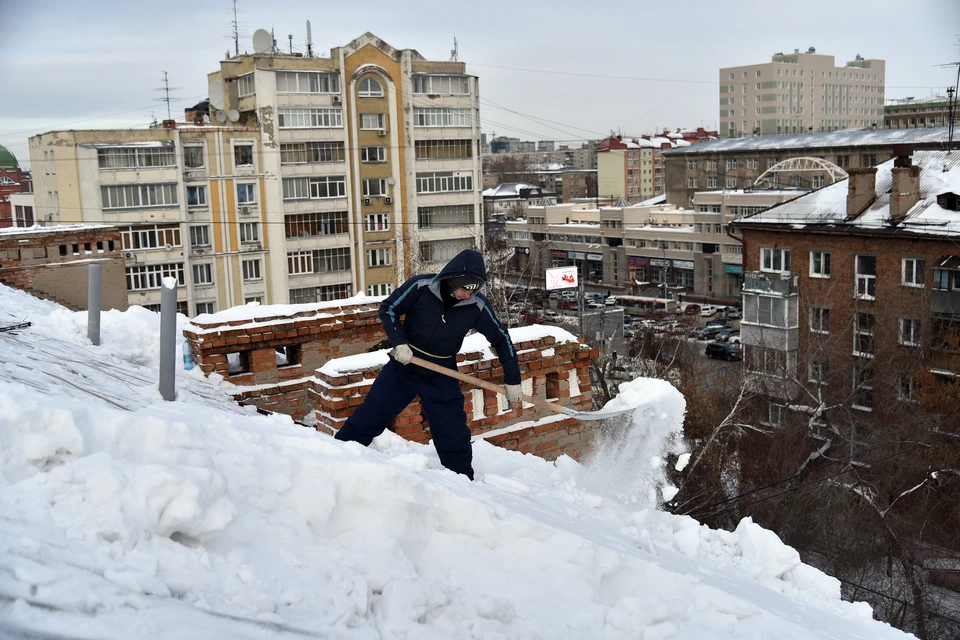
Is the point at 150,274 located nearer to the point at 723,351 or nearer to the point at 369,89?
the point at 369,89

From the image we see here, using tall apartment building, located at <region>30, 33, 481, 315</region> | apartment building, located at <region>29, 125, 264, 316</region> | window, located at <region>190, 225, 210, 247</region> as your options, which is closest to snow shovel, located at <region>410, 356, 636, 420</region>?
tall apartment building, located at <region>30, 33, 481, 315</region>

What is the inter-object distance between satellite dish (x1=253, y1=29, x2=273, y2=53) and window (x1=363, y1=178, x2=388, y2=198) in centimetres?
599

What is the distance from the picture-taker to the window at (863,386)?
2044 centimetres

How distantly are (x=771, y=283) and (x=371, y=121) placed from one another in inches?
665

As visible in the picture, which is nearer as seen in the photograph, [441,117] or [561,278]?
[561,278]

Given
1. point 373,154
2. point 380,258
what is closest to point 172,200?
point 373,154

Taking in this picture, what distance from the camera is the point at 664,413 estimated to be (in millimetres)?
6586

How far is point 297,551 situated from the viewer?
2998mm

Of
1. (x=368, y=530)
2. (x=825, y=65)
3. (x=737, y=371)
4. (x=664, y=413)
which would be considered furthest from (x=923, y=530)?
(x=825, y=65)

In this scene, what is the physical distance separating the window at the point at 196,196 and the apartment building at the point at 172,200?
0.12 feet

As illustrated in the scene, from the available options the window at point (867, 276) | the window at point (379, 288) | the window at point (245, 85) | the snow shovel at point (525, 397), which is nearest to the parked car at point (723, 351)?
the window at point (867, 276)

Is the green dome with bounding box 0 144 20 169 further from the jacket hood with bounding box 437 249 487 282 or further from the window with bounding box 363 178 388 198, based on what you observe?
the jacket hood with bounding box 437 249 487 282

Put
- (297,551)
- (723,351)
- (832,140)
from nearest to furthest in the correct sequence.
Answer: (297,551) → (723,351) → (832,140)

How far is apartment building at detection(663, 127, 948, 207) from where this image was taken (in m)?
47.9
